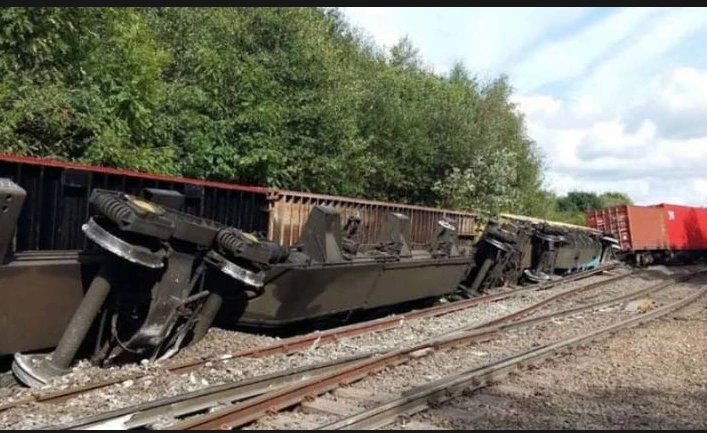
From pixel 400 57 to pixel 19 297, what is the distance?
38363 mm

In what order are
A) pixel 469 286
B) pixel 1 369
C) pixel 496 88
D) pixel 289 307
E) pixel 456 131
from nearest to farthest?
pixel 1 369
pixel 289 307
pixel 469 286
pixel 456 131
pixel 496 88

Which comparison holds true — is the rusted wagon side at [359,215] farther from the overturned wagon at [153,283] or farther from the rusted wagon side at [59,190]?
the rusted wagon side at [59,190]

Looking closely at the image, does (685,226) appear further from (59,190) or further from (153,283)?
(59,190)

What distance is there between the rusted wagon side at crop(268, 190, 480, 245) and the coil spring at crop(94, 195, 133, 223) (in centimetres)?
423

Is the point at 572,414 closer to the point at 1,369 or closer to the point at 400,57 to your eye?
the point at 1,369

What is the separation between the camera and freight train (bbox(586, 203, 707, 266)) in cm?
3231

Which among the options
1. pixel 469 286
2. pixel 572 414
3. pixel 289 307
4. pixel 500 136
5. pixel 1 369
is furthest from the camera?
pixel 500 136

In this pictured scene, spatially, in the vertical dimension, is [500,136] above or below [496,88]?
below

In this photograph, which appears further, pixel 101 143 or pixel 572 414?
pixel 101 143

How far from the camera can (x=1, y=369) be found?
702cm

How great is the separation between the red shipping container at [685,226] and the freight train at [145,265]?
87.9 feet

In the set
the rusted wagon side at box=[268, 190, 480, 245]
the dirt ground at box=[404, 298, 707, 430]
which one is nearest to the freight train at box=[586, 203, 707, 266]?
the rusted wagon side at box=[268, 190, 480, 245]

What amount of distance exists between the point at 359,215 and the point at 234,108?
18.7ft

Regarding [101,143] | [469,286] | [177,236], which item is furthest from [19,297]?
[469,286]
